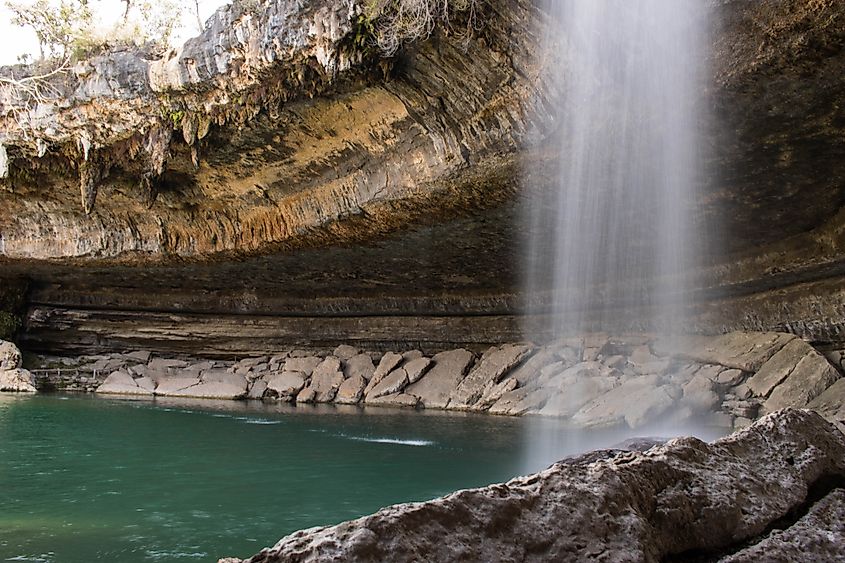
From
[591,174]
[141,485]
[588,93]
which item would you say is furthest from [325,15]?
[141,485]

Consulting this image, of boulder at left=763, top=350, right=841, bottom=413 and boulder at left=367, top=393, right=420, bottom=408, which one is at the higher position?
boulder at left=763, top=350, right=841, bottom=413

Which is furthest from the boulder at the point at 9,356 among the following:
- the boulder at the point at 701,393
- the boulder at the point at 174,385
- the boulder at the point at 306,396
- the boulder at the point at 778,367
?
the boulder at the point at 778,367

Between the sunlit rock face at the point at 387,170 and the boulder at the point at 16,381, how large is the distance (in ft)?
8.79

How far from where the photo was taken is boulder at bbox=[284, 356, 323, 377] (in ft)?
59.2

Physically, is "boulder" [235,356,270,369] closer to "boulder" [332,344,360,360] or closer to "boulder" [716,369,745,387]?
"boulder" [332,344,360,360]

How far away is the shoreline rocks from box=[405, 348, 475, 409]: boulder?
0.10ft

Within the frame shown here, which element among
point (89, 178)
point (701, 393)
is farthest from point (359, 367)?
point (701, 393)

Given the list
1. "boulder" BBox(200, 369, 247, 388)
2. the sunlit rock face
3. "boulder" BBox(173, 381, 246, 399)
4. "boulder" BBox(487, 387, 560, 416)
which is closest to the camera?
the sunlit rock face

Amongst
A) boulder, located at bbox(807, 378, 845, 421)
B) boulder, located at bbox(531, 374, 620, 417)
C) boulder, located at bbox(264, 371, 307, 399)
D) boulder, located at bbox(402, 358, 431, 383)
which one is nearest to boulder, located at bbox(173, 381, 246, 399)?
boulder, located at bbox(264, 371, 307, 399)

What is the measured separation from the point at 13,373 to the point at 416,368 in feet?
34.0

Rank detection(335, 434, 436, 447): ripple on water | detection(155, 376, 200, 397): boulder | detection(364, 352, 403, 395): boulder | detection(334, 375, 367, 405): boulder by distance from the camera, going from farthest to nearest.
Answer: detection(155, 376, 200, 397): boulder, detection(364, 352, 403, 395): boulder, detection(334, 375, 367, 405): boulder, detection(335, 434, 436, 447): ripple on water

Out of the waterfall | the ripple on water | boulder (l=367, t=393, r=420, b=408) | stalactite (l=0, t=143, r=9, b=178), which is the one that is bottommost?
the ripple on water

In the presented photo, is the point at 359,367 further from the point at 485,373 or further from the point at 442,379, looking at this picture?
the point at 485,373

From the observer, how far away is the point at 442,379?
15789 mm
